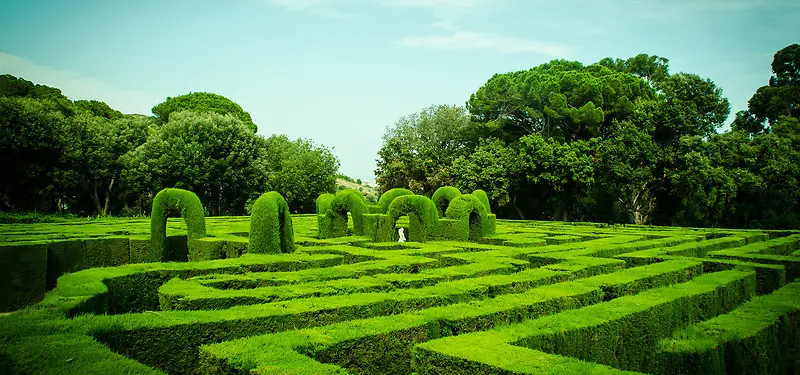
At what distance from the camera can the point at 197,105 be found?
58000 mm

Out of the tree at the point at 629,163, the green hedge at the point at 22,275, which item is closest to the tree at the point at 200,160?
the green hedge at the point at 22,275

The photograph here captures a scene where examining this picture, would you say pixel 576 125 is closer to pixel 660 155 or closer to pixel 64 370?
pixel 660 155

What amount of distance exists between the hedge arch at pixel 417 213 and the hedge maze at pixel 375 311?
11.3 ft

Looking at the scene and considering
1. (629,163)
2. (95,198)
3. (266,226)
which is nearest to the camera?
(266,226)

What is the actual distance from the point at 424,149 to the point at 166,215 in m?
38.8

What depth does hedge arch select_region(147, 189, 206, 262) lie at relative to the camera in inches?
576

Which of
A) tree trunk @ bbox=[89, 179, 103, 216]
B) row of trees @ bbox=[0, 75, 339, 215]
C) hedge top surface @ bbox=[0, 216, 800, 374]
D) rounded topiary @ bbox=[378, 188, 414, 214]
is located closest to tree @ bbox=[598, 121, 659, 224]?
rounded topiary @ bbox=[378, 188, 414, 214]

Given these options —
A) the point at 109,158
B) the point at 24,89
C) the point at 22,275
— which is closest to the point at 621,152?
the point at 22,275

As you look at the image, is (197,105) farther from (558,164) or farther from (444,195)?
(444,195)

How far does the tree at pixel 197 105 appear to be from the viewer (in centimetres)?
5778

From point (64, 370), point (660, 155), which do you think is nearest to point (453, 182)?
point (660, 155)

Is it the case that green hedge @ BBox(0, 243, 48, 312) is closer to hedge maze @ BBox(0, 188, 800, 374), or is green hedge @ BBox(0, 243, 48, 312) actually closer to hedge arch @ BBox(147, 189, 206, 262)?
hedge maze @ BBox(0, 188, 800, 374)

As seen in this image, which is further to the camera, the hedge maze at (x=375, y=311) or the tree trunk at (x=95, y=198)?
the tree trunk at (x=95, y=198)

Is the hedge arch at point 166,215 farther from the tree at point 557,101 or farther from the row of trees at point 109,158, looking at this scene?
the tree at point 557,101
